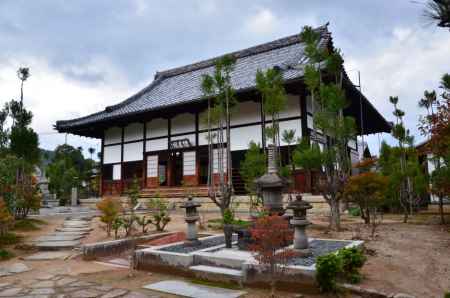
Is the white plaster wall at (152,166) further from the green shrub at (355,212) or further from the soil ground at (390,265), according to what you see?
the green shrub at (355,212)

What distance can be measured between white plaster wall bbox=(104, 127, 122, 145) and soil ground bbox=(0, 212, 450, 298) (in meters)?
11.5

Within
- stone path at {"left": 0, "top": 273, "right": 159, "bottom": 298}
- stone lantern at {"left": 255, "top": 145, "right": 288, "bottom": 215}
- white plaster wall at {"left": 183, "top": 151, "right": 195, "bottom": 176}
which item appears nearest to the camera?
stone path at {"left": 0, "top": 273, "right": 159, "bottom": 298}

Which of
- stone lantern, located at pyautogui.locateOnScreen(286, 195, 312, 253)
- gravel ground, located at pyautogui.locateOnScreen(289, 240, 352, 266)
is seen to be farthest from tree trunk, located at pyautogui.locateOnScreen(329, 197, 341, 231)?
stone lantern, located at pyautogui.locateOnScreen(286, 195, 312, 253)

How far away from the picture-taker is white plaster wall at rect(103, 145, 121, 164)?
20.3 meters

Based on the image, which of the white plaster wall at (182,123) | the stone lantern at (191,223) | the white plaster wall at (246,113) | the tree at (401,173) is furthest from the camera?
the white plaster wall at (182,123)

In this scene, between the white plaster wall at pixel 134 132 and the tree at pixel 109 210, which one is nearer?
the tree at pixel 109 210

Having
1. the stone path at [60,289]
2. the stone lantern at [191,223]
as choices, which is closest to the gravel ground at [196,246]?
the stone lantern at [191,223]

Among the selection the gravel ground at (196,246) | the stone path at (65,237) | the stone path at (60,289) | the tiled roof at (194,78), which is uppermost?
the tiled roof at (194,78)

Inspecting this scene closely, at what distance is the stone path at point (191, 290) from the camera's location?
4.63 m

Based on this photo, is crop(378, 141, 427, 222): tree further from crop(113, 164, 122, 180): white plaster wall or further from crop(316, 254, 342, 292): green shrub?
crop(113, 164, 122, 180): white plaster wall

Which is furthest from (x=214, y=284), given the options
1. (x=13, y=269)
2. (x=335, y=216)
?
(x=335, y=216)

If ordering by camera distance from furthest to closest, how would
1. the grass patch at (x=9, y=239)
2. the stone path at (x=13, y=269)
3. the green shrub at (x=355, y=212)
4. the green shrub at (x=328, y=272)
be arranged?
1. the green shrub at (x=355, y=212)
2. the grass patch at (x=9, y=239)
3. the stone path at (x=13, y=269)
4. the green shrub at (x=328, y=272)

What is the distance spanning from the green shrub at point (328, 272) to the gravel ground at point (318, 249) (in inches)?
26.8

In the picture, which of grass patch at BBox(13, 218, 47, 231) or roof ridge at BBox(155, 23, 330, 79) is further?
roof ridge at BBox(155, 23, 330, 79)
